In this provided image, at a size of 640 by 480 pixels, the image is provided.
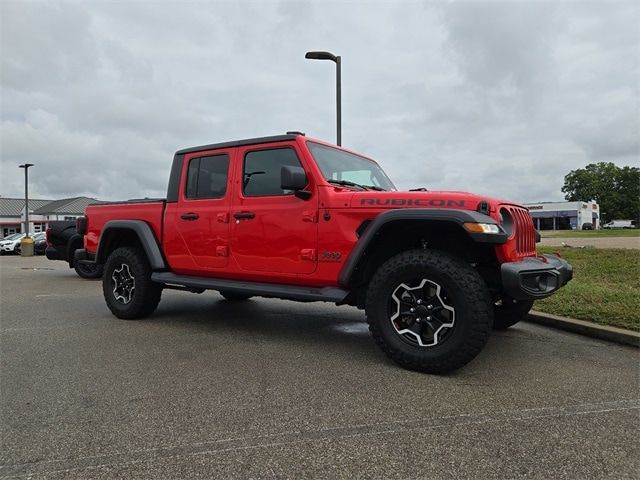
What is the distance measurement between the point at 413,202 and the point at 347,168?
4.15ft

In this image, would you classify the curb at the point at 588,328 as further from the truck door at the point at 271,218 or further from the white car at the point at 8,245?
the white car at the point at 8,245

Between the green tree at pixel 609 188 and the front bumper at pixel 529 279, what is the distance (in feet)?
309

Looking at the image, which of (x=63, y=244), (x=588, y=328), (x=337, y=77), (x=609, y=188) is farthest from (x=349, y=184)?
(x=609, y=188)

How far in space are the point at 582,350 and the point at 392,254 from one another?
1.98 m

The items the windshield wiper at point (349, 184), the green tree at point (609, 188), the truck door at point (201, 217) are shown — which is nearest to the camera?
the windshield wiper at point (349, 184)

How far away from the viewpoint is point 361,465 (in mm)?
2312

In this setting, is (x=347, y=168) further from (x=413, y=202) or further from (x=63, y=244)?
(x=63, y=244)

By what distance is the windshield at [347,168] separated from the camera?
15.0 ft

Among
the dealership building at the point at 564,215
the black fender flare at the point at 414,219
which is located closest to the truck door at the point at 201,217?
the black fender flare at the point at 414,219

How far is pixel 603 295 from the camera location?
5742 mm

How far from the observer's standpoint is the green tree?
84.1m

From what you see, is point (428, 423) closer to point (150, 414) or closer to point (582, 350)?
point (150, 414)

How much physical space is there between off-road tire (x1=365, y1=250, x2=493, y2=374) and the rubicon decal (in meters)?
0.37

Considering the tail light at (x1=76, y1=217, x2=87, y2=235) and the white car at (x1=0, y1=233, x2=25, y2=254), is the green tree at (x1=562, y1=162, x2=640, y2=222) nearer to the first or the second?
Answer: the white car at (x1=0, y1=233, x2=25, y2=254)
